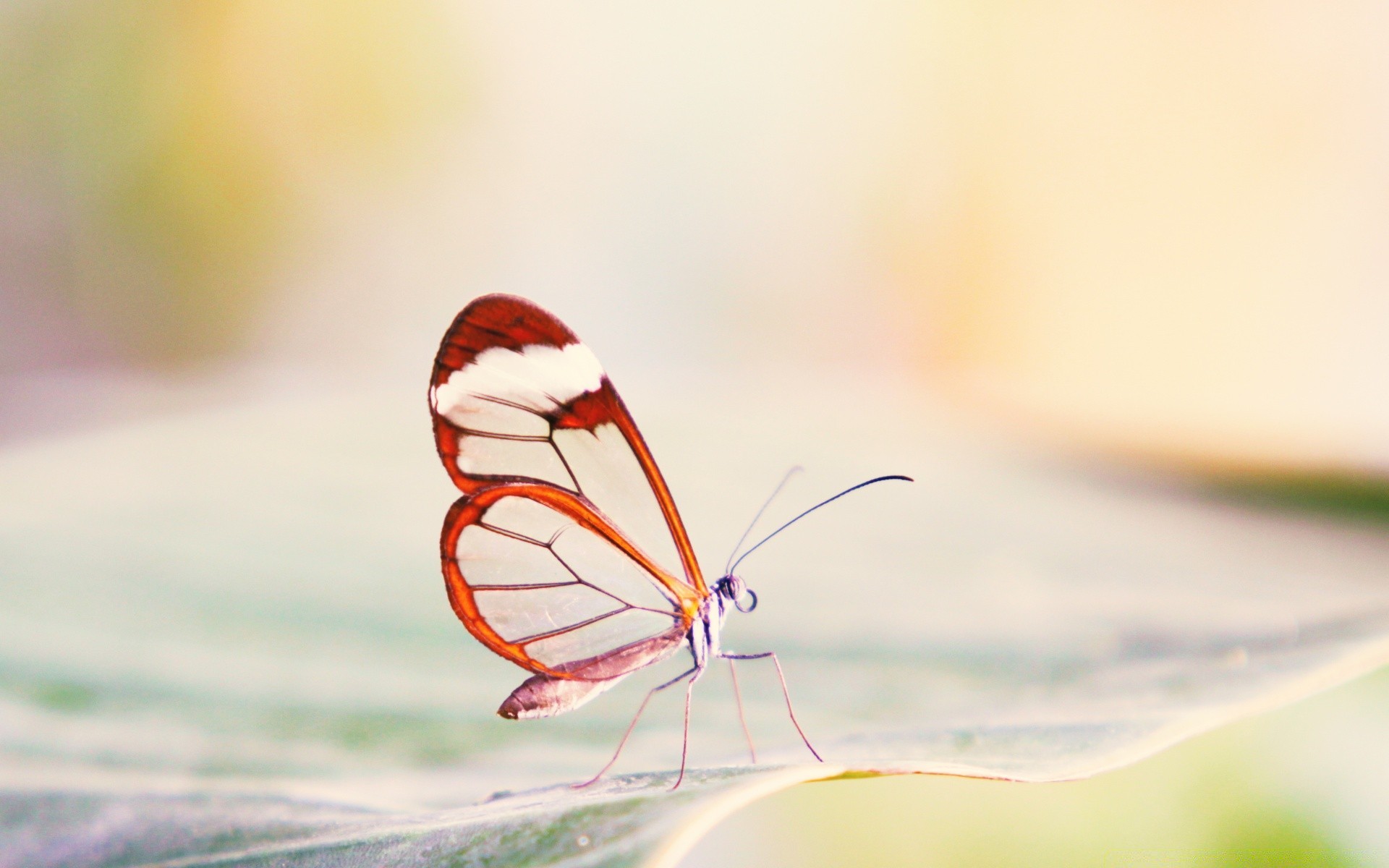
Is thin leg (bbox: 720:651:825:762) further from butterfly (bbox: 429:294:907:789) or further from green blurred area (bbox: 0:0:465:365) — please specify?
green blurred area (bbox: 0:0:465:365)

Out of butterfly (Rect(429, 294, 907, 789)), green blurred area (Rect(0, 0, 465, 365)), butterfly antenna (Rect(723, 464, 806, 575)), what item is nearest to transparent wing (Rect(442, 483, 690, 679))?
butterfly (Rect(429, 294, 907, 789))

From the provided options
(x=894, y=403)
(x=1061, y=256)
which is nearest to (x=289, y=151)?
(x=894, y=403)

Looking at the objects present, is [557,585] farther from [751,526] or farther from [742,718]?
[751,526]

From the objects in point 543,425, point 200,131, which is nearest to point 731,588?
point 543,425

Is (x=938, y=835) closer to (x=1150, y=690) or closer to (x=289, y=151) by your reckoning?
(x=1150, y=690)

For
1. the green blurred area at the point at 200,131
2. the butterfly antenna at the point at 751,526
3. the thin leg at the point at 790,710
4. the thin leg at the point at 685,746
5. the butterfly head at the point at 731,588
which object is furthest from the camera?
the green blurred area at the point at 200,131

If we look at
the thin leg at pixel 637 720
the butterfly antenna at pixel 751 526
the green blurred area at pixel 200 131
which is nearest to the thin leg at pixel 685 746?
the thin leg at pixel 637 720

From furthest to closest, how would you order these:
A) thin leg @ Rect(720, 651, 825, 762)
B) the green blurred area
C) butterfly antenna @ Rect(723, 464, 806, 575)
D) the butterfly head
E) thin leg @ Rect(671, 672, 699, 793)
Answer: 1. the green blurred area
2. butterfly antenna @ Rect(723, 464, 806, 575)
3. the butterfly head
4. thin leg @ Rect(720, 651, 825, 762)
5. thin leg @ Rect(671, 672, 699, 793)

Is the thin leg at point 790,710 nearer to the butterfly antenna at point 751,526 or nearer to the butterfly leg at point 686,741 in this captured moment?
the butterfly leg at point 686,741
